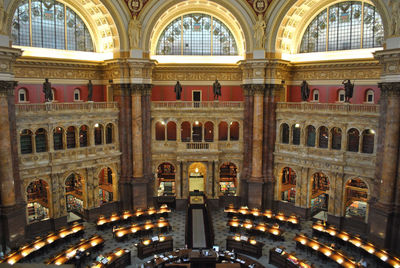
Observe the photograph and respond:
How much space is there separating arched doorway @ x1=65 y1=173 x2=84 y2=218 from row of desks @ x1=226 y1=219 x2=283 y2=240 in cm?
1523

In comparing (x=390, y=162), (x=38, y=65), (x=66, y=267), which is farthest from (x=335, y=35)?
(x=66, y=267)

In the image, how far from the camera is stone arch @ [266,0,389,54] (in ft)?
105

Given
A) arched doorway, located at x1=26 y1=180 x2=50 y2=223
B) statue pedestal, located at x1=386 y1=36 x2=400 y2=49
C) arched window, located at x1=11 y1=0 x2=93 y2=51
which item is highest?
arched window, located at x1=11 y1=0 x2=93 y2=51

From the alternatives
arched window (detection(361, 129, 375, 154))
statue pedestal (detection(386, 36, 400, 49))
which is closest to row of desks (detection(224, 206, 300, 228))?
arched window (detection(361, 129, 375, 154))

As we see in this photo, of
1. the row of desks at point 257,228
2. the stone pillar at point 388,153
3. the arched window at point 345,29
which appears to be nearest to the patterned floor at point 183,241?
the row of desks at point 257,228

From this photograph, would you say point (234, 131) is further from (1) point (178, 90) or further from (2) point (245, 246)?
(2) point (245, 246)

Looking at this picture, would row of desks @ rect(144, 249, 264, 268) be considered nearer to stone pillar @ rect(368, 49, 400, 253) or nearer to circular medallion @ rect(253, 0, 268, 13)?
stone pillar @ rect(368, 49, 400, 253)

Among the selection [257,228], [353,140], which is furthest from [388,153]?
[257,228]

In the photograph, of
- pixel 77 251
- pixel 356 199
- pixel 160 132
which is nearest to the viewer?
pixel 77 251

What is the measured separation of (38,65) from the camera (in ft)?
98.1

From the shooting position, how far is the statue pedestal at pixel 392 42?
80.1 ft

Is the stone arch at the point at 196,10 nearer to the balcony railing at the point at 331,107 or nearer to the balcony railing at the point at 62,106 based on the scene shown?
the balcony railing at the point at 62,106

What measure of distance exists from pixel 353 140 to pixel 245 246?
14.7 metres

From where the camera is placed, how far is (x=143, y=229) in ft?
92.1
